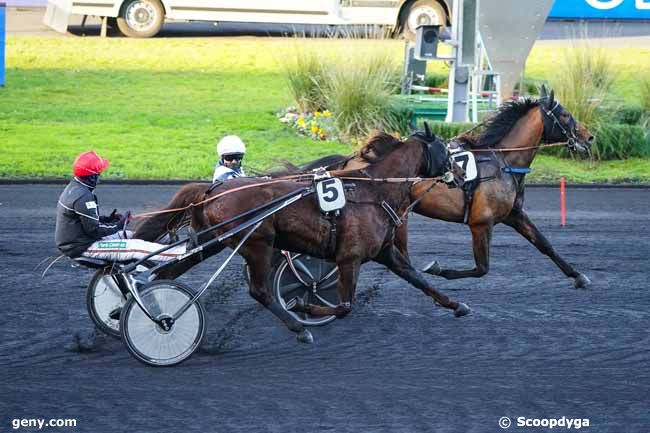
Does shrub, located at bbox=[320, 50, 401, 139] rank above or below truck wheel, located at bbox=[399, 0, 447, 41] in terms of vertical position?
below

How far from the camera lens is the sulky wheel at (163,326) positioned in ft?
23.3

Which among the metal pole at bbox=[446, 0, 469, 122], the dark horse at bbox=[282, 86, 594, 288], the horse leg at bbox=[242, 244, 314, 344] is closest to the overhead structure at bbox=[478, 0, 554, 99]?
the metal pole at bbox=[446, 0, 469, 122]

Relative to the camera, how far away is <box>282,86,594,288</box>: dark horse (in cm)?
909

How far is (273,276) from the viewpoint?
8250 millimetres

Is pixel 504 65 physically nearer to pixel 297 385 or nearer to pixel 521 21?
pixel 521 21

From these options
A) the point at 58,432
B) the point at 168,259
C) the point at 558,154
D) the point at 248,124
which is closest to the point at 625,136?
the point at 558,154

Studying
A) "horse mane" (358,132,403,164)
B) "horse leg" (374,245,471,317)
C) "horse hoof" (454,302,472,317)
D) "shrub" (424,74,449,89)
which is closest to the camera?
"horse mane" (358,132,403,164)

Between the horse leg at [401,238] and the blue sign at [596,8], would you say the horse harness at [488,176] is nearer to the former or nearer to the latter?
the horse leg at [401,238]

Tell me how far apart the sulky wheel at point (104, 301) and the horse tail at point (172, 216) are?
0.24m

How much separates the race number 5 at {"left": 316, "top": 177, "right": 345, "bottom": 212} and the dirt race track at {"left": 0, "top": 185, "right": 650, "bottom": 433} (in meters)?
0.93

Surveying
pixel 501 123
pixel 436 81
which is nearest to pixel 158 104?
pixel 436 81

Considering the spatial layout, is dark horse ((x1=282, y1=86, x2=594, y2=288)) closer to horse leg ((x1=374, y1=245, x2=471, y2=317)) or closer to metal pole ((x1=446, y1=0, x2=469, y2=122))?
horse leg ((x1=374, y1=245, x2=471, y2=317))

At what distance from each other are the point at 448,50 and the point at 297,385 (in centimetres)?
1652

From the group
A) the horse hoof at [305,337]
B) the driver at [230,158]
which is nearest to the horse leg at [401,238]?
the driver at [230,158]
